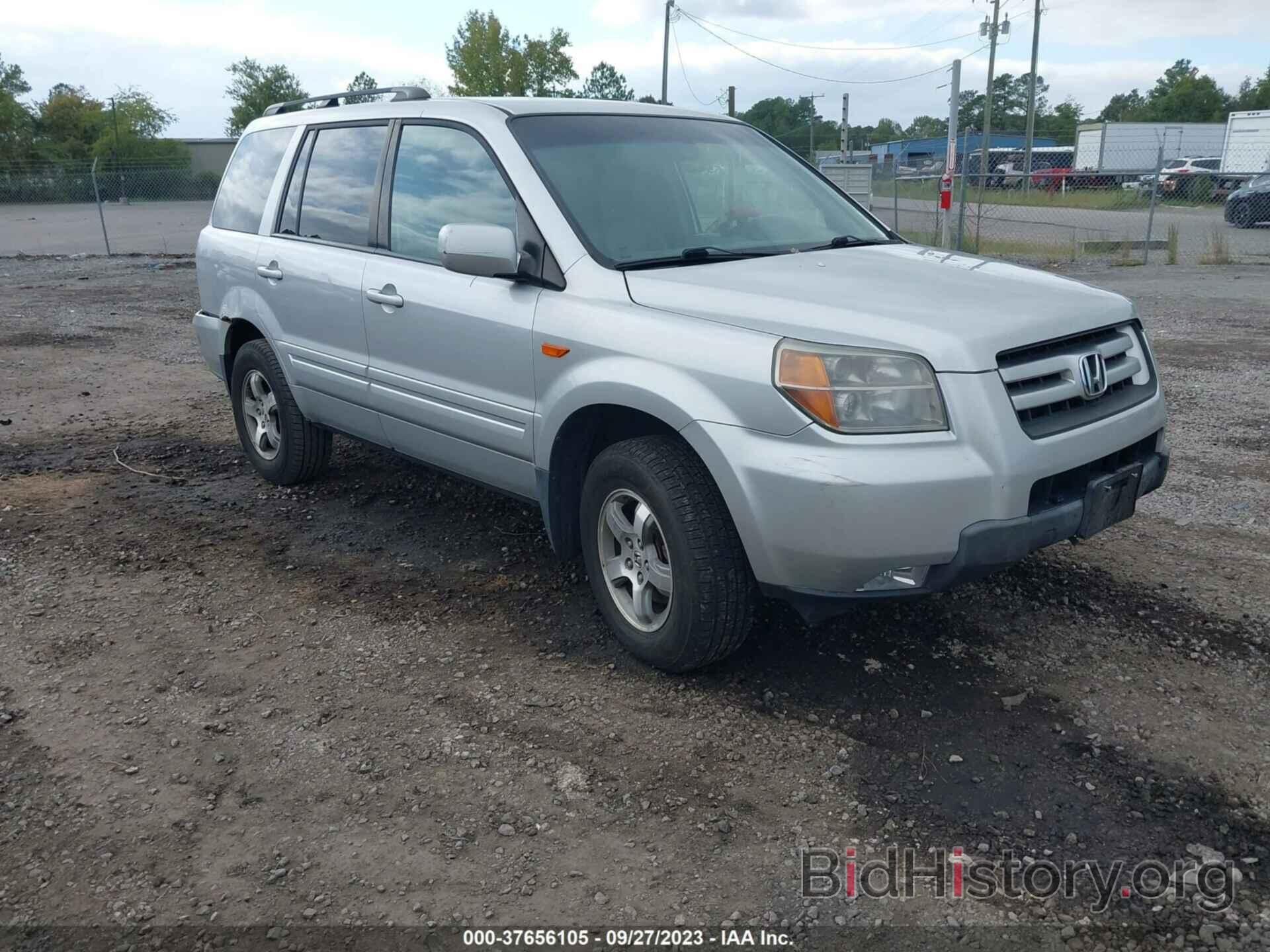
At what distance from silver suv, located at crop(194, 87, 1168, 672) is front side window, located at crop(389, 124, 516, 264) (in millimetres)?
13

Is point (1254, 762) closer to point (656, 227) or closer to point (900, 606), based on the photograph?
point (900, 606)

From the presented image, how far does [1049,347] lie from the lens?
3318mm

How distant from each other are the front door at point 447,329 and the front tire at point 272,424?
99 cm

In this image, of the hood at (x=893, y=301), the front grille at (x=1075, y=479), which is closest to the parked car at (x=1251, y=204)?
the hood at (x=893, y=301)

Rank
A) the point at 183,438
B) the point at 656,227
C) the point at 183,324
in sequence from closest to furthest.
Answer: the point at 656,227 → the point at 183,438 → the point at 183,324

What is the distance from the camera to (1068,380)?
10.9 ft

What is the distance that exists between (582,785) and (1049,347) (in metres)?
1.95

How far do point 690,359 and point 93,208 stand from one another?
108ft

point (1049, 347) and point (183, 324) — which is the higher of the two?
point (1049, 347)

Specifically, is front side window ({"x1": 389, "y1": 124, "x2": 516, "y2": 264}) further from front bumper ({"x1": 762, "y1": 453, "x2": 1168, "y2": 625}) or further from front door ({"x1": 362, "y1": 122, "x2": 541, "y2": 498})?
front bumper ({"x1": 762, "y1": 453, "x2": 1168, "y2": 625})

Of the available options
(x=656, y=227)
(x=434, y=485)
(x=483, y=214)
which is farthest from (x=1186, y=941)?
(x=434, y=485)

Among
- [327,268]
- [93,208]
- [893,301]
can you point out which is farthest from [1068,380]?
[93,208]

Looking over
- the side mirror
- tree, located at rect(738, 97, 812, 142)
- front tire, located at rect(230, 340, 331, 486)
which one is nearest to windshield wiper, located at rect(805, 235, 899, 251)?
the side mirror

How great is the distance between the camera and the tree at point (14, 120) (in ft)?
181
